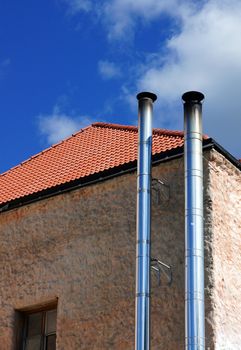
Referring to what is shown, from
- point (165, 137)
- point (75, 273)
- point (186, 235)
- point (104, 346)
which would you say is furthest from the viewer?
point (165, 137)

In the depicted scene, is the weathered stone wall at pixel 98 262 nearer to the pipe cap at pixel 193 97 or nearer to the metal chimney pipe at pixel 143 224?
the metal chimney pipe at pixel 143 224

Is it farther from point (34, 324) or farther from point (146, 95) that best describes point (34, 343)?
point (146, 95)

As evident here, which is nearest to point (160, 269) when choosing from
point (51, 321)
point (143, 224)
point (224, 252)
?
point (143, 224)

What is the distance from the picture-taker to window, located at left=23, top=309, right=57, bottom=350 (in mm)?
15578

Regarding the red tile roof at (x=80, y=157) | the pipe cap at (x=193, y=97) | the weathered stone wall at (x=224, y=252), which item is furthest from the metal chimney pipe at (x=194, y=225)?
the red tile roof at (x=80, y=157)

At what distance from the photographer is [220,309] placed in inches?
542

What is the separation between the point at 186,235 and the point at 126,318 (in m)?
1.88

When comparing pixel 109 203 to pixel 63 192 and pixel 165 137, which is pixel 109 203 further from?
pixel 165 137

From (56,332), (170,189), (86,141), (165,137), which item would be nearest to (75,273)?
(56,332)

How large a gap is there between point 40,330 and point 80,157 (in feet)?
13.4

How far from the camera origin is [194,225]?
44.6ft

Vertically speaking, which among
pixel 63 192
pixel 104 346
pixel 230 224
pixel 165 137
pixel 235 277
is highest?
pixel 165 137

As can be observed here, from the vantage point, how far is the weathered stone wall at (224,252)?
13719 mm

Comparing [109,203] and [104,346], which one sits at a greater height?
[109,203]
